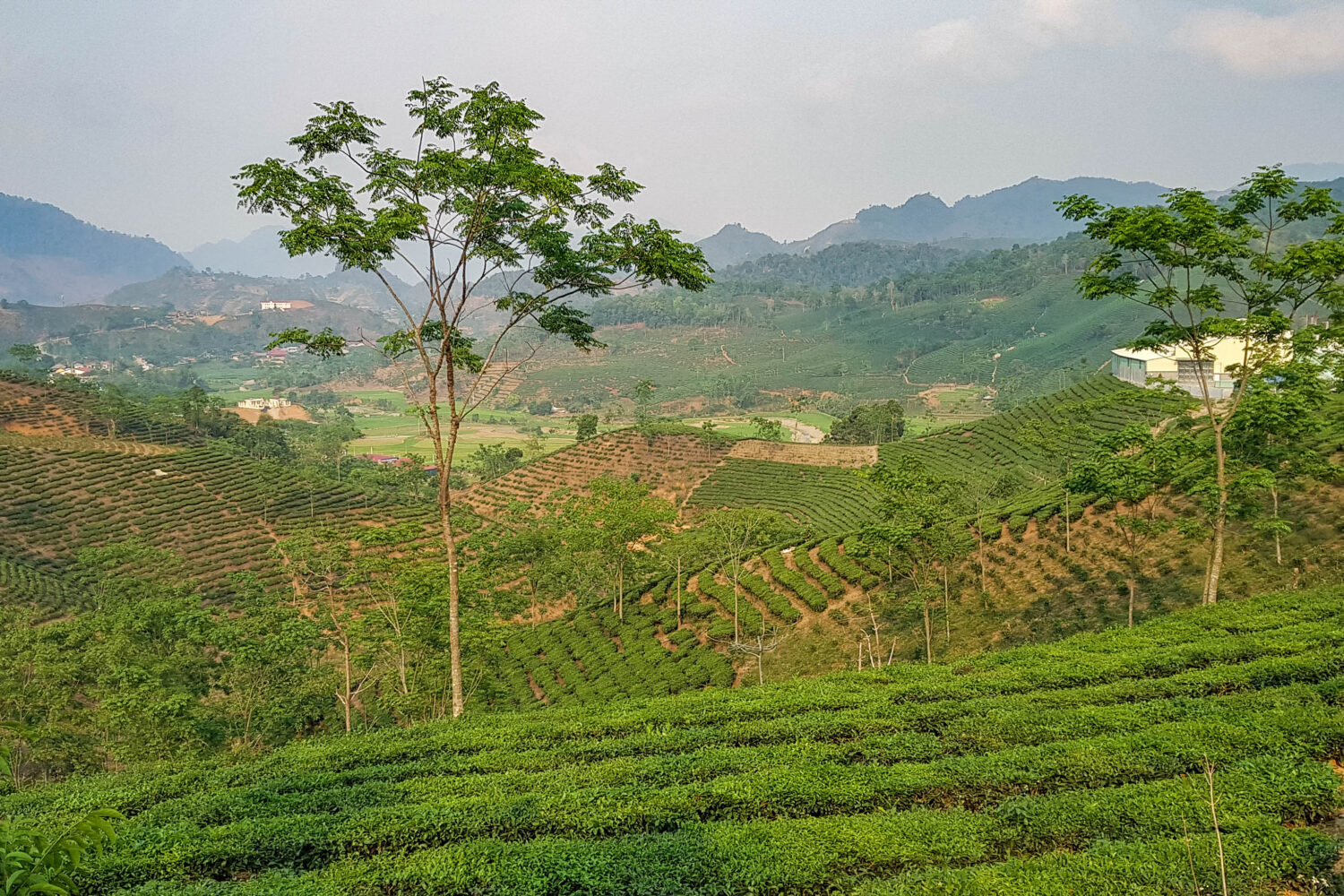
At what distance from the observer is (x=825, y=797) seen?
7.24 meters

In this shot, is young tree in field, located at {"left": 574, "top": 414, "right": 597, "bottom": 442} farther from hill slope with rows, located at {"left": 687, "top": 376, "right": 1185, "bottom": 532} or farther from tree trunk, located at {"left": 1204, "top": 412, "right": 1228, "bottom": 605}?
tree trunk, located at {"left": 1204, "top": 412, "right": 1228, "bottom": 605}

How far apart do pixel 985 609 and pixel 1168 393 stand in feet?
26.7

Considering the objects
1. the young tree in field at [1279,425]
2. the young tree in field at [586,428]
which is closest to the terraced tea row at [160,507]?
the young tree in field at [586,428]

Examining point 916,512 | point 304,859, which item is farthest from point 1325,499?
point 304,859

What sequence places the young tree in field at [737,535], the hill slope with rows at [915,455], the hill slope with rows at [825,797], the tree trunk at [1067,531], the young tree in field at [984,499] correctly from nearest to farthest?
the hill slope with rows at [825,797] → the tree trunk at [1067,531] → the young tree in field at [984,499] → the young tree in field at [737,535] → the hill slope with rows at [915,455]

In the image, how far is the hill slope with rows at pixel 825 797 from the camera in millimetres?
5766

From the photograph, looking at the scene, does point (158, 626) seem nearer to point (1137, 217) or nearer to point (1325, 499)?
point (1137, 217)

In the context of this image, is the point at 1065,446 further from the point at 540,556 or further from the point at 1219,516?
the point at 1219,516

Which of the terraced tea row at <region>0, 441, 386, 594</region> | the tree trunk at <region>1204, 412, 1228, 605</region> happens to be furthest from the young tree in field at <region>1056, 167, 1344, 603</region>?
the terraced tea row at <region>0, 441, 386, 594</region>

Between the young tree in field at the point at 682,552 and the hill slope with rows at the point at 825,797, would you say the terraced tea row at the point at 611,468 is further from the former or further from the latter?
the hill slope with rows at the point at 825,797

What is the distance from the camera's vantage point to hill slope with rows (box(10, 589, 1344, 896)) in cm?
577

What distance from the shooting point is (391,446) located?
102 metres

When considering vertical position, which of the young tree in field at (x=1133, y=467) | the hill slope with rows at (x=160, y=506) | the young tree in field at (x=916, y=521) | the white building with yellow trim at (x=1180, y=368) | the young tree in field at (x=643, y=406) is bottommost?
the hill slope with rows at (x=160, y=506)

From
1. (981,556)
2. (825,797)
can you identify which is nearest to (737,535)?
(981,556)
